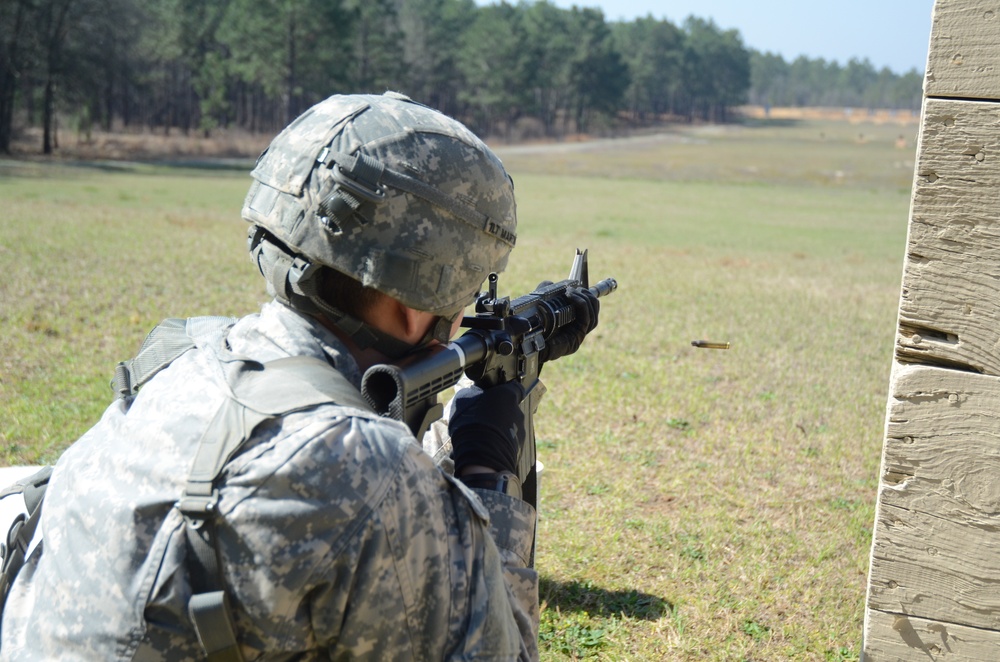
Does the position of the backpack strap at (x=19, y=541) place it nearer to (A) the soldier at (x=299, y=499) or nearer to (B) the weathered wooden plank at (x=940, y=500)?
(A) the soldier at (x=299, y=499)

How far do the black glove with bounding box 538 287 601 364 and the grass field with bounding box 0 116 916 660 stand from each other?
49.9 inches

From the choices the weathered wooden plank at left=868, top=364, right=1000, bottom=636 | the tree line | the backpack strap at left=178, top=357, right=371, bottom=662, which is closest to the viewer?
the backpack strap at left=178, top=357, right=371, bottom=662

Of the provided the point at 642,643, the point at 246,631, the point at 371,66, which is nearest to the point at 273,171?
the point at 246,631

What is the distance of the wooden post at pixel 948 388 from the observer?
6.63 ft

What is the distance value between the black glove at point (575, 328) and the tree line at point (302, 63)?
46589 mm

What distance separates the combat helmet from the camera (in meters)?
1.99

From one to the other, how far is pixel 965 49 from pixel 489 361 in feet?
4.61

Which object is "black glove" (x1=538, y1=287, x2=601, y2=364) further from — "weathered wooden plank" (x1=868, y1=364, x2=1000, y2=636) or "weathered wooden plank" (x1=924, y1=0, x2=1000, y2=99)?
"weathered wooden plank" (x1=924, y1=0, x2=1000, y2=99)

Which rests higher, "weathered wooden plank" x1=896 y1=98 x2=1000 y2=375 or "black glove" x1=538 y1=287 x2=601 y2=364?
"weathered wooden plank" x1=896 y1=98 x2=1000 y2=375

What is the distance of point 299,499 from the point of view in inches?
60.5

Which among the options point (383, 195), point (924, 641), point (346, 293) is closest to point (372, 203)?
point (383, 195)

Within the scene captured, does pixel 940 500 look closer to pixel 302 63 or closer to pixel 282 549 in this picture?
pixel 282 549

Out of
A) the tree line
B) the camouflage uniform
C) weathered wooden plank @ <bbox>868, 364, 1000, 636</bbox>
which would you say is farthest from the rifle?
the tree line

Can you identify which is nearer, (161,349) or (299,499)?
(299,499)
